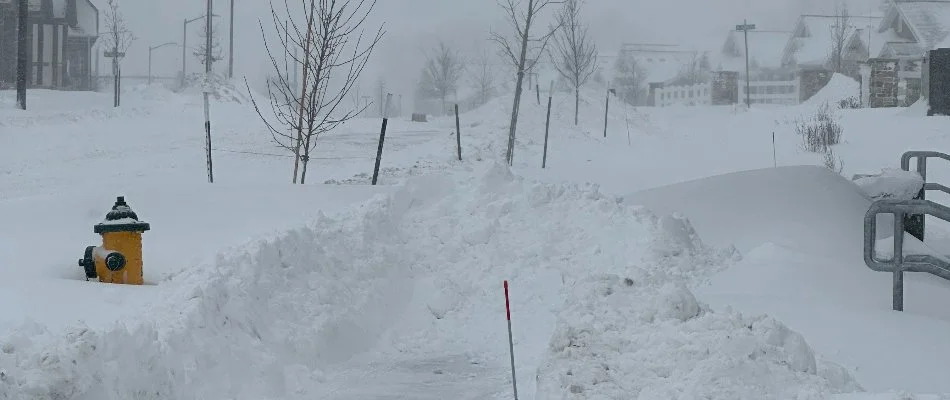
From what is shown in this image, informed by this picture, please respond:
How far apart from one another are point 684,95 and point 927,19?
42911 millimetres

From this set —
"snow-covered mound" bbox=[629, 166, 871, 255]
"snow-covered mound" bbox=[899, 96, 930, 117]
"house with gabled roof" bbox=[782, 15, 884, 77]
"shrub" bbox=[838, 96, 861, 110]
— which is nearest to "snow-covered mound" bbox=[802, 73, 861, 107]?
"shrub" bbox=[838, 96, 861, 110]

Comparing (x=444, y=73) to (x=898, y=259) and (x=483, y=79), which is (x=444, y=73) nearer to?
(x=483, y=79)

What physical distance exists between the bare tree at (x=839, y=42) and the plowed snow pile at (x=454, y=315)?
206ft

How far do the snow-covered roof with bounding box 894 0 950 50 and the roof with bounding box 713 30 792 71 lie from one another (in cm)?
2695

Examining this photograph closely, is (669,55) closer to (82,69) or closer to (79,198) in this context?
(82,69)

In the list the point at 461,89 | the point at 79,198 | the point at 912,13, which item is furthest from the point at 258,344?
the point at 461,89

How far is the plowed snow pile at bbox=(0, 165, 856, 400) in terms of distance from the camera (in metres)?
6.02

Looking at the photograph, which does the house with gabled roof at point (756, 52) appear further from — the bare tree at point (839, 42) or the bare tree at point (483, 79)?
the bare tree at point (483, 79)

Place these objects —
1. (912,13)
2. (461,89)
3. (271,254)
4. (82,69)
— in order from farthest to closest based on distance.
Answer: (461,89)
(82,69)
(912,13)
(271,254)

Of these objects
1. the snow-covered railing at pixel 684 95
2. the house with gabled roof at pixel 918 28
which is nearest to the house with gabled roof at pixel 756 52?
the snow-covered railing at pixel 684 95

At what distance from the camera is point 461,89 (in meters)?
109

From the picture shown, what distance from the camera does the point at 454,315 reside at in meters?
10.2

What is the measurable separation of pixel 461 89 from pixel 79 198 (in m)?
98.0

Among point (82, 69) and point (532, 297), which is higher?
point (82, 69)
